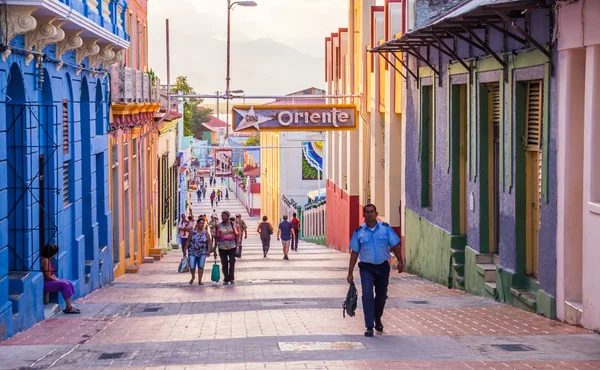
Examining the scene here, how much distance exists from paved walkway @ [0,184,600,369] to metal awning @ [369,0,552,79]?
11.3 ft

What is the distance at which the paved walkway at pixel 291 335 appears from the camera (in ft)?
32.3

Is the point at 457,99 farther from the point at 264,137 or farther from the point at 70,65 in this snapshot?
the point at 264,137

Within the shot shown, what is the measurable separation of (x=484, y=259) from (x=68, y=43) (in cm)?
707

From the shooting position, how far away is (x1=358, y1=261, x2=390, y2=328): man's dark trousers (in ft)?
37.7

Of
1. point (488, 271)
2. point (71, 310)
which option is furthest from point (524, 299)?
point (71, 310)

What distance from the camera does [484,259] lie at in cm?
1636

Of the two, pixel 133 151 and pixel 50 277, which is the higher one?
pixel 133 151

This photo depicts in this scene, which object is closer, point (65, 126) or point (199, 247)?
point (65, 126)

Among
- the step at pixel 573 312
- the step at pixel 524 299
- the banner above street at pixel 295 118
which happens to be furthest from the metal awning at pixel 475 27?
the banner above street at pixel 295 118

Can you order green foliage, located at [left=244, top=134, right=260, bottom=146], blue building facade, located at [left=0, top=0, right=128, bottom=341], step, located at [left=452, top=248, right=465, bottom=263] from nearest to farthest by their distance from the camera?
blue building facade, located at [left=0, top=0, right=128, bottom=341]
step, located at [left=452, top=248, right=465, bottom=263]
green foliage, located at [left=244, top=134, right=260, bottom=146]

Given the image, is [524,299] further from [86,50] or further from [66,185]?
[86,50]

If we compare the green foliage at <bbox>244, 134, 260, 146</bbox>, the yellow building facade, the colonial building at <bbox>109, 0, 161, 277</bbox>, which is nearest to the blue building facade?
the colonial building at <bbox>109, 0, 161, 277</bbox>

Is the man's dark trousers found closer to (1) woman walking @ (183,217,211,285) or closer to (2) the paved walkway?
(2) the paved walkway

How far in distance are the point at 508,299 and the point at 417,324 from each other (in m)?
2.28
